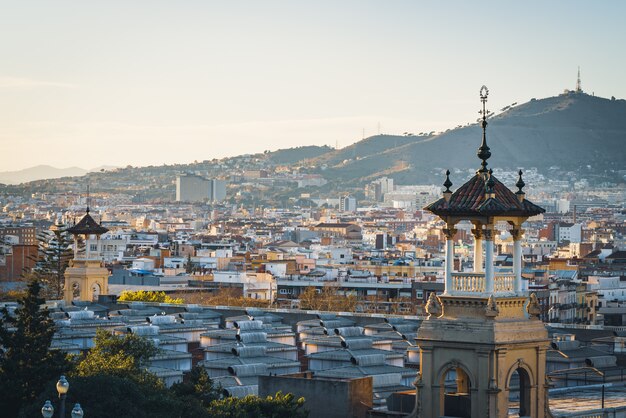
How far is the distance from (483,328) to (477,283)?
796 millimetres

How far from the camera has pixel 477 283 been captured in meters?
30.5

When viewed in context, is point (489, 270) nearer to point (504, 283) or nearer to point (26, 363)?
point (504, 283)

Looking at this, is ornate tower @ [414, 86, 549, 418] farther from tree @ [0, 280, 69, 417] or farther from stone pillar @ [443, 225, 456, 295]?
tree @ [0, 280, 69, 417]

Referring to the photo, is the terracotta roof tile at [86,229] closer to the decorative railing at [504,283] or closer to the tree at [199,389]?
the tree at [199,389]

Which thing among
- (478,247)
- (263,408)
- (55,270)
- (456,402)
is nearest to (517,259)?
(478,247)

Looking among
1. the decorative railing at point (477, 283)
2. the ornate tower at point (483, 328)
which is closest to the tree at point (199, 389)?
the ornate tower at point (483, 328)

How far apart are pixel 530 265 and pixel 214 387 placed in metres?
130

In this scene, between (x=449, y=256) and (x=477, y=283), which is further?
(x=449, y=256)

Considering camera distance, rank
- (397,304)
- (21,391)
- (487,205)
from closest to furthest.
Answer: (487,205) < (21,391) < (397,304)

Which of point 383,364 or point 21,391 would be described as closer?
point 21,391

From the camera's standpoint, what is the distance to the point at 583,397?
35.2 metres

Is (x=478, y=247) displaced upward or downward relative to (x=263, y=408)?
upward

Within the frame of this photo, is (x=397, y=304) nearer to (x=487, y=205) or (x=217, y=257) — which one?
(x=217, y=257)

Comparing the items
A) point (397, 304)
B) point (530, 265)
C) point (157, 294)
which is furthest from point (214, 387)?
point (530, 265)
